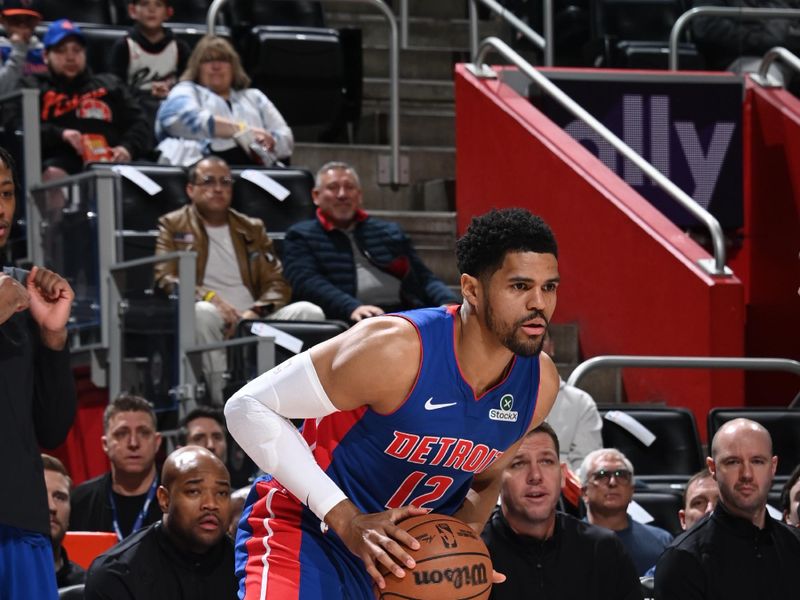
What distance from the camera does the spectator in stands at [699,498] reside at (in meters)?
7.18

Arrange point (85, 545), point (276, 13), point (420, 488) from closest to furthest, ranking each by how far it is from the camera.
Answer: point (420, 488) < point (85, 545) < point (276, 13)

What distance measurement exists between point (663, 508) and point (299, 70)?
16.8 ft

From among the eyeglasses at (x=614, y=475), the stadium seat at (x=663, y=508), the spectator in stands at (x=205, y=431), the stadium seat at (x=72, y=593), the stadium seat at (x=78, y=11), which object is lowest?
the stadium seat at (x=663, y=508)

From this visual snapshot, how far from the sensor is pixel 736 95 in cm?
1148

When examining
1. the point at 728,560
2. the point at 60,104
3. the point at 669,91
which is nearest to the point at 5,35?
the point at 60,104

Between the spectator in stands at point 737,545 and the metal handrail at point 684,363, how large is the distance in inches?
76.3

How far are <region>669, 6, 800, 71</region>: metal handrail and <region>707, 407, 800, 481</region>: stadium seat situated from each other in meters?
4.01

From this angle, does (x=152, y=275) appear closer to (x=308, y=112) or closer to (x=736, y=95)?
(x=308, y=112)

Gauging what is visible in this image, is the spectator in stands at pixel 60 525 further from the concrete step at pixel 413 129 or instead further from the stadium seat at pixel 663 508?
the concrete step at pixel 413 129

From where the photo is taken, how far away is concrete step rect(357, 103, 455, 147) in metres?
12.3

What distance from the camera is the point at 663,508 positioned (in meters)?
7.68

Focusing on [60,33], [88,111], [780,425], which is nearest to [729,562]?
Result: [780,425]

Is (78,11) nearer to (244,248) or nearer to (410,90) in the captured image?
(410,90)

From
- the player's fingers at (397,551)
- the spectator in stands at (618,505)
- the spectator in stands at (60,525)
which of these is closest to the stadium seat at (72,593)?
the spectator in stands at (60,525)
